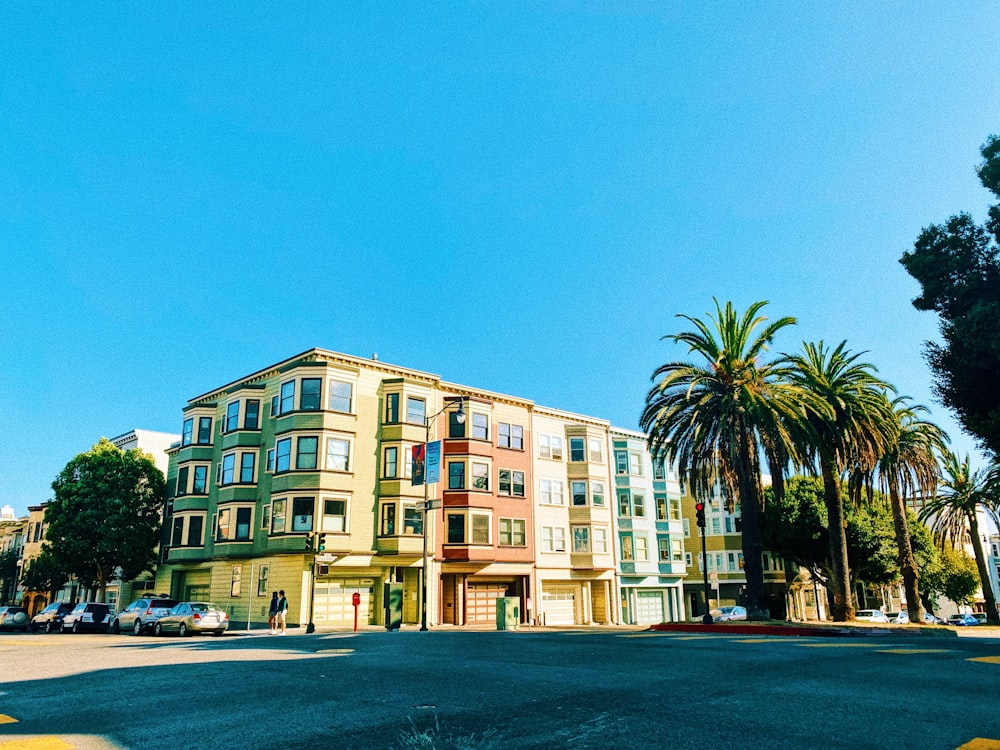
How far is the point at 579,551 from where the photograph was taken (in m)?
54.6

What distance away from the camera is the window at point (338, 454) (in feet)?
144

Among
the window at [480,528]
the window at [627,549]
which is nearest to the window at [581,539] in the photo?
the window at [627,549]

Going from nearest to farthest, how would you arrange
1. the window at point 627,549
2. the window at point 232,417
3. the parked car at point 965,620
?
the window at point 232,417 → the window at point 627,549 → the parked car at point 965,620

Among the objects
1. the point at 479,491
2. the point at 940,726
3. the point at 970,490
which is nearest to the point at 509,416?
the point at 479,491

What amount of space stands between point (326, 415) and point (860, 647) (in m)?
33.2

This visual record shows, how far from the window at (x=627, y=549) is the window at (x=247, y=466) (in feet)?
96.5

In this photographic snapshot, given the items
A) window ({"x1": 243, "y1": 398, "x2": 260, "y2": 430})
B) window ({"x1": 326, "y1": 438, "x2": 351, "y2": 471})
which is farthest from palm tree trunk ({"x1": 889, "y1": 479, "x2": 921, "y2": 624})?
window ({"x1": 243, "y1": 398, "x2": 260, "y2": 430})

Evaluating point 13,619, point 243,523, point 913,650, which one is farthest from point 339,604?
point 913,650

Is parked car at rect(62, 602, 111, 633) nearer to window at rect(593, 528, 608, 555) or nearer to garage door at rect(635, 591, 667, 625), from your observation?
window at rect(593, 528, 608, 555)

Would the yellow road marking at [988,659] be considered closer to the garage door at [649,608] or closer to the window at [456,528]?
the window at [456,528]

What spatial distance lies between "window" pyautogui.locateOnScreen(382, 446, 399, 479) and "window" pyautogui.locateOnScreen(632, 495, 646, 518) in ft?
76.0

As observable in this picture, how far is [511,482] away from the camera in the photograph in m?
51.5

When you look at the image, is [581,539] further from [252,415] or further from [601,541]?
[252,415]

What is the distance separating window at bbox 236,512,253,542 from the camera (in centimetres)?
4544
